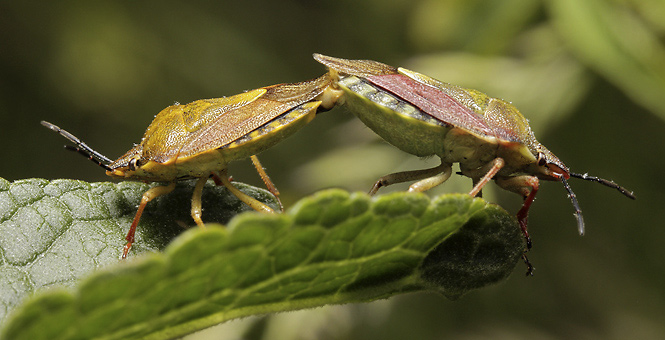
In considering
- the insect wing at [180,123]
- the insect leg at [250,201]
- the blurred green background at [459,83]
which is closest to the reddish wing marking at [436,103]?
the blurred green background at [459,83]

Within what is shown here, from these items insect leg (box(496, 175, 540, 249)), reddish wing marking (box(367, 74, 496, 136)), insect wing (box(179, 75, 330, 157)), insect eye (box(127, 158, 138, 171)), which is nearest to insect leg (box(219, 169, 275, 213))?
insect wing (box(179, 75, 330, 157))

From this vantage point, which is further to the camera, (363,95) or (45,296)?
(363,95)

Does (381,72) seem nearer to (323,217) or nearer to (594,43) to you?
(594,43)

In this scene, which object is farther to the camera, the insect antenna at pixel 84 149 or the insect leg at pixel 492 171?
the insect antenna at pixel 84 149

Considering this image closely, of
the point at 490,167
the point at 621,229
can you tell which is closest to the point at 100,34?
the point at 490,167

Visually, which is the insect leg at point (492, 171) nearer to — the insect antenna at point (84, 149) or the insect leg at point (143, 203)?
the insect leg at point (143, 203)

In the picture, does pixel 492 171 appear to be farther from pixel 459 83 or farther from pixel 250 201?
pixel 459 83
